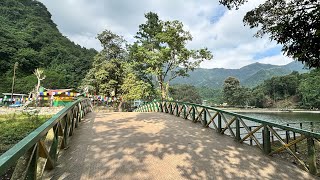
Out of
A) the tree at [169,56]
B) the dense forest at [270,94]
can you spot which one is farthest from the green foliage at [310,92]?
the tree at [169,56]

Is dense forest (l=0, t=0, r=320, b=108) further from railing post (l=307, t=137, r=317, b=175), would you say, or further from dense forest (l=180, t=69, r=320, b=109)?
railing post (l=307, t=137, r=317, b=175)

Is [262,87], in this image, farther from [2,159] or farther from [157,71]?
[2,159]

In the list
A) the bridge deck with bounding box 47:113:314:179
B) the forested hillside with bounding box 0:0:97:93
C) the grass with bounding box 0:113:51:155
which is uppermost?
the forested hillside with bounding box 0:0:97:93

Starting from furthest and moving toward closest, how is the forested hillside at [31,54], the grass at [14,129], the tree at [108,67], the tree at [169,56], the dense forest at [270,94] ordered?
the dense forest at [270,94], the forested hillside at [31,54], the tree at [108,67], the tree at [169,56], the grass at [14,129]

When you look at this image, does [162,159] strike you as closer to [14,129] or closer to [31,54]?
[14,129]

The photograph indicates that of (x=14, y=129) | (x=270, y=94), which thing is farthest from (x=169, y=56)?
(x=270, y=94)

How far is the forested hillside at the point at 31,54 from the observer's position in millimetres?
55100

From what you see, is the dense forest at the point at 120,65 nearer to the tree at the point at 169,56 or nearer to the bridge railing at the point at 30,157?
the tree at the point at 169,56

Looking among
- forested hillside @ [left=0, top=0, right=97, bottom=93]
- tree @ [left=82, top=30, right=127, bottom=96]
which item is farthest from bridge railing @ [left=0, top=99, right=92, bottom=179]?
forested hillside @ [left=0, top=0, right=97, bottom=93]

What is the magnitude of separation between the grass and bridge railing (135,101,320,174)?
939cm

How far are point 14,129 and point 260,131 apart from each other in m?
17.0

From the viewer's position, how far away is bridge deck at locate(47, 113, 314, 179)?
3.99m

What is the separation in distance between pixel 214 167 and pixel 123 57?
3304 cm

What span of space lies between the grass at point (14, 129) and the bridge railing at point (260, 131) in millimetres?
9394
